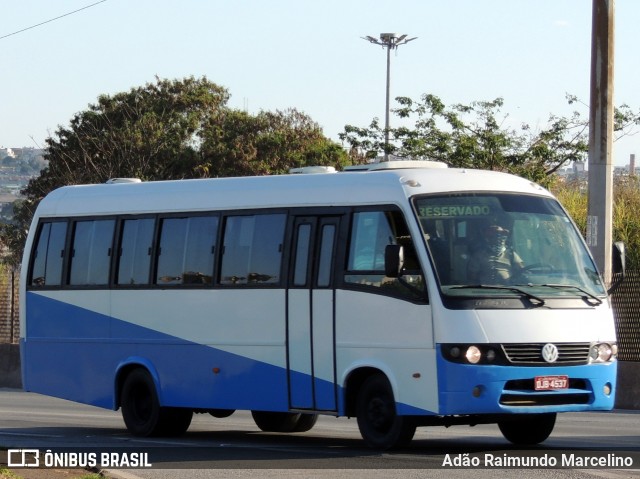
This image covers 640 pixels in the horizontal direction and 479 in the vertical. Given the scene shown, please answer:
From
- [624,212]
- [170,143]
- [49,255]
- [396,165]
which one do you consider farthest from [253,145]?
[396,165]

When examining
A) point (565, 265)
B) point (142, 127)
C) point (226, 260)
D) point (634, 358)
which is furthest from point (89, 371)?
point (142, 127)

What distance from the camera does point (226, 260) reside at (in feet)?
53.5

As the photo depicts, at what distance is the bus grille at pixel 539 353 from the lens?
1349 cm

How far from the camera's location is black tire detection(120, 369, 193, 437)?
17.0 meters

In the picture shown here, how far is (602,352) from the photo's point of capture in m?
14.1

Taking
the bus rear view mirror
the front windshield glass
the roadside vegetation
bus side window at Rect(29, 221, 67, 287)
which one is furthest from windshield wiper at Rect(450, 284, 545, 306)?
the roadside vegetation

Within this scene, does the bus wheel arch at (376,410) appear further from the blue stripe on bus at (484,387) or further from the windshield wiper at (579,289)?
the windshield wiper at (579,289)

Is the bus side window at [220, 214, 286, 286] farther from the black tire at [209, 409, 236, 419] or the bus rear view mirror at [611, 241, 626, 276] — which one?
the bus rear view mirror at [611, 241, 626, 276]

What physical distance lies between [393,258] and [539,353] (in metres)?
1.62

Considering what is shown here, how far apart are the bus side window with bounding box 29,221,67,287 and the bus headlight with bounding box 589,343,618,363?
24.7 ft

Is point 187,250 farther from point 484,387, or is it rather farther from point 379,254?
point 484,387

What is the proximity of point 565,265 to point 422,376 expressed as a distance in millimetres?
1929

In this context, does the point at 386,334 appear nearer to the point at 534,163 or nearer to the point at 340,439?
the point at 340,439

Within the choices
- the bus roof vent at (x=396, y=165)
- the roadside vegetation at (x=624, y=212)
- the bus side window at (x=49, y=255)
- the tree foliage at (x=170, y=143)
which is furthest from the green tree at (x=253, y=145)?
the bus roof vent at (x=396, y=165)
